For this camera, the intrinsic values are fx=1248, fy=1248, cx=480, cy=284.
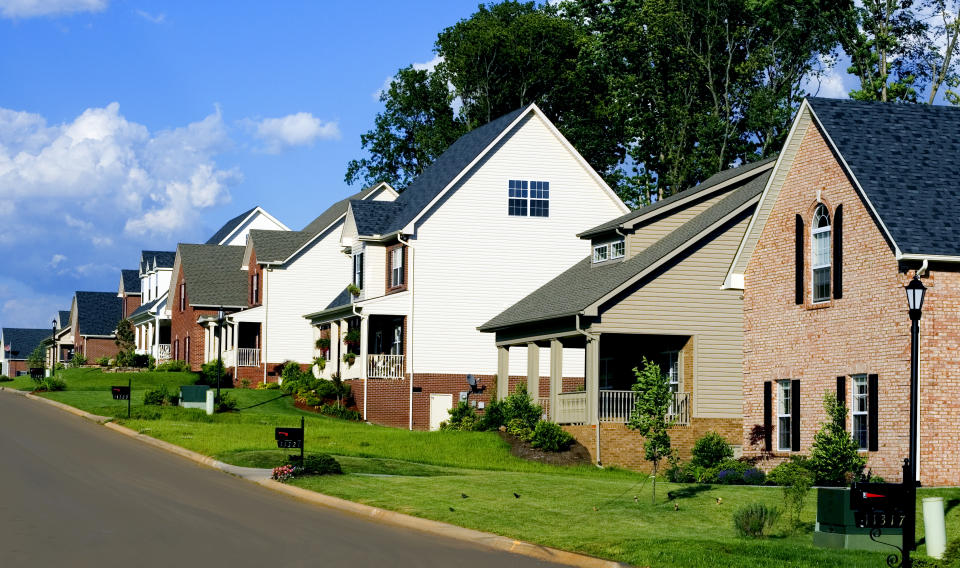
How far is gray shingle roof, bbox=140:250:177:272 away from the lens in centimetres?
8488


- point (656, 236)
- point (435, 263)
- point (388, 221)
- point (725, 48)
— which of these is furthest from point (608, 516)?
point (725, 48)

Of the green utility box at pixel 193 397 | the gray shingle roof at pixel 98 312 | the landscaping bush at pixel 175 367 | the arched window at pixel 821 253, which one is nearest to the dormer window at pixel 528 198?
the green utility box at pixel 193 397

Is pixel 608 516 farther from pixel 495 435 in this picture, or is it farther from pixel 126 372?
pixel 126 372

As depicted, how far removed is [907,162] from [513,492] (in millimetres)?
12154

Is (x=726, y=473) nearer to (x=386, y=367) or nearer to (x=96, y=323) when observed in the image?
(x=386, y=367)

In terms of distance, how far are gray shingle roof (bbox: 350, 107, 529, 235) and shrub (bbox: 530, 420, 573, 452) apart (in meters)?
15.5

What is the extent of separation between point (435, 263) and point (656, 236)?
11.3 m

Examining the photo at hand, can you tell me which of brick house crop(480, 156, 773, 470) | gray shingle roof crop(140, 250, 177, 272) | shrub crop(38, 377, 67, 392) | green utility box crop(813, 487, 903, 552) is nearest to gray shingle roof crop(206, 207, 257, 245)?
gray shingle roof crop(140, 250, 177, 272)

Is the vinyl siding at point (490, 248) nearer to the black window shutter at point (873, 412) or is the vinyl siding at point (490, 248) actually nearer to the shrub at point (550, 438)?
the shrub at point (550, 438)

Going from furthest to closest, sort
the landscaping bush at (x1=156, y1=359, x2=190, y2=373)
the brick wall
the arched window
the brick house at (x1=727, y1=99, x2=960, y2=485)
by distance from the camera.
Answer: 1. the landscaping bush at (x1=156, y1=359, x2=190, y2=373)
2. the arched window
3. the brick house at (x1=727, y1=99, x2=960, y2=485)
4. the brick wall

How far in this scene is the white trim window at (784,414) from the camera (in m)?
30.8

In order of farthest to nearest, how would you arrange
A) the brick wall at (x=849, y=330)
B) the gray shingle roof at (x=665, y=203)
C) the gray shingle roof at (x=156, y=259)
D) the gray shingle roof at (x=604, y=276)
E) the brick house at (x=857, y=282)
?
1. the gray shingle roof at (x=156, y=259)
2. the gray shingle roof at (x=665, y=203)
3. the gray shingle roof at (x=604, y=276)
4. the brick house at (x=857, y=282)
5. the brick wall at (x=849, y=330)

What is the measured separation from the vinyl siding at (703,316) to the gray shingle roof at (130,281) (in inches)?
2631

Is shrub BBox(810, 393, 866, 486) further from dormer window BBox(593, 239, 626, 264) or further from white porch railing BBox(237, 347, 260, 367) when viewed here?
white porch railing BBox(237, 347, 260, 367)
